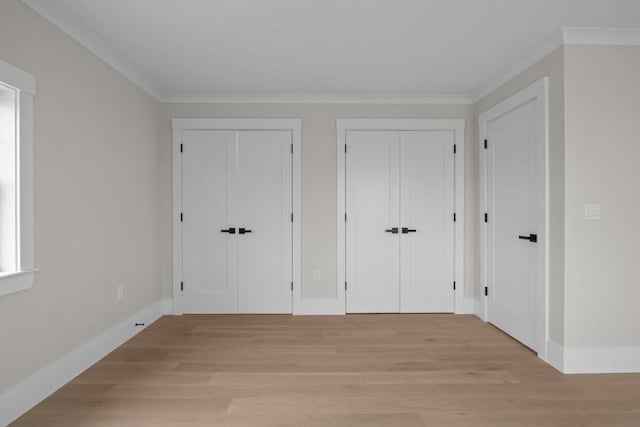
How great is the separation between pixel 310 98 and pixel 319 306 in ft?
7.79

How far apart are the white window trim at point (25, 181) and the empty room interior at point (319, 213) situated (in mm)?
17

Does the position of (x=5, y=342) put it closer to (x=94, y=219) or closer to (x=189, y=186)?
(x=94, y=219)

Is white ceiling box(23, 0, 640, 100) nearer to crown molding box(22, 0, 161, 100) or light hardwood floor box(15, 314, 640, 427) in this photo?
crown molding box(22, 0, 161, 100)

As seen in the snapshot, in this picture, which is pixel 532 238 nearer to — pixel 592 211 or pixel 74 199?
pixel 592 211

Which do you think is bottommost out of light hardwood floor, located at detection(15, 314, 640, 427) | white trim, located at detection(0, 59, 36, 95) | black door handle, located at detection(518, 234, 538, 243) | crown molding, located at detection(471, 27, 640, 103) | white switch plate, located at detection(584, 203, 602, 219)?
light hardwood floor, located at detection(15, 314, 640, 427)

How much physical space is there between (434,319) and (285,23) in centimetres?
324

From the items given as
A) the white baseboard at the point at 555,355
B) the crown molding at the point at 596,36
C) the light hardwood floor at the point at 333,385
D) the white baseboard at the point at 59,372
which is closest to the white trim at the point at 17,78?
the white baseboard at the point at 59,372

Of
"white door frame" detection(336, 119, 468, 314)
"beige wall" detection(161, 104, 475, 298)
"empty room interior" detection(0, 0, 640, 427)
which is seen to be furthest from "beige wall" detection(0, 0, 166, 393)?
"white door frame" detection(336, 119, 468, 314)

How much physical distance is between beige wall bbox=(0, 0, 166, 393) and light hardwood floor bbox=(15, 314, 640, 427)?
40 cm

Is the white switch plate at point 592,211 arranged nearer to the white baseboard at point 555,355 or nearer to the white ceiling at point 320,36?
the white baseboard at point 555,355

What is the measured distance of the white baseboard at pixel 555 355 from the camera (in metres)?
2.69

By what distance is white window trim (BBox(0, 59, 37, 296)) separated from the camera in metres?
2.06

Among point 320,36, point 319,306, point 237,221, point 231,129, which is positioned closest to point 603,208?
point 320,36

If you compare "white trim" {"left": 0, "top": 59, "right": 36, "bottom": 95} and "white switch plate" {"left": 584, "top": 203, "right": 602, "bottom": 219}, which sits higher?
"white trim" {"left": 0, "top": 59, "right": 36, "bottom": 95}
